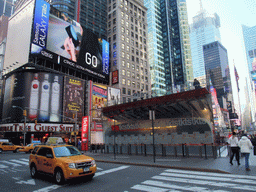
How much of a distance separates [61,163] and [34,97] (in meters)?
47.8

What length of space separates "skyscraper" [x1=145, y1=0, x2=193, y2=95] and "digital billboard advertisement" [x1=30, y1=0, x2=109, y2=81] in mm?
47312

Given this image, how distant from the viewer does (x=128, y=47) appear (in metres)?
80.0

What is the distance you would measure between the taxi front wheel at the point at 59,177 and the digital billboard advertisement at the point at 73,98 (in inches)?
1860

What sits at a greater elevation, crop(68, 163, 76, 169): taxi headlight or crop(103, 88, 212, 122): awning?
crop(103, 88, 212, 122): awning

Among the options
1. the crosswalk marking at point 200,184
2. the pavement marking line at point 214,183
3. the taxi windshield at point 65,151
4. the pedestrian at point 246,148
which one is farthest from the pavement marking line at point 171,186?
the pedestrian at point 246,148

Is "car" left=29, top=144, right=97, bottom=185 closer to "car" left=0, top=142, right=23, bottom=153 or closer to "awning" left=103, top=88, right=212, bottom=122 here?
"awning" left=103, top=88, right=212, bottom=122

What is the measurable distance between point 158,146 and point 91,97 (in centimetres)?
4229

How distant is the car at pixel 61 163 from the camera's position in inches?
333

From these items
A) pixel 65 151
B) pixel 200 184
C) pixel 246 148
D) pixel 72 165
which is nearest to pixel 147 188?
pixel 200 184

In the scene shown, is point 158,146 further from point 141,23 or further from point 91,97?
point 141,23

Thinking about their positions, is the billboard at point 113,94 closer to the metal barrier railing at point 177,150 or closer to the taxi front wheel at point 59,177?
the metal barrier railing at point 177,150

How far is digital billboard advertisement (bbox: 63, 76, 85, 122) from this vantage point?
181 feet

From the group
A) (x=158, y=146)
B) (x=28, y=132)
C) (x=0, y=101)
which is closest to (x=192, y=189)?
(x=158, y=146)

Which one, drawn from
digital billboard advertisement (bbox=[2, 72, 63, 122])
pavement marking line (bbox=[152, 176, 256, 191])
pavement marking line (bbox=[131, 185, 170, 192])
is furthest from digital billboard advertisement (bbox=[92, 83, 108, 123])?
pavement marking line (bbox=[131, 185, 170, 192])
